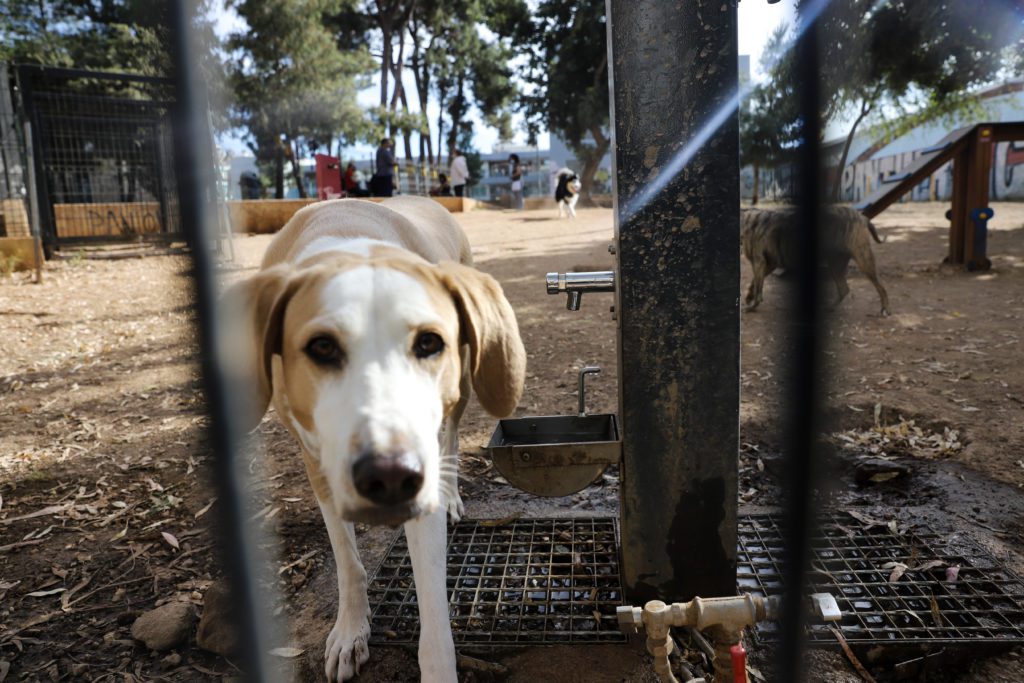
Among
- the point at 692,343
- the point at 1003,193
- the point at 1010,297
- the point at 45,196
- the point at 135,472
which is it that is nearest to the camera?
the point at 692,343

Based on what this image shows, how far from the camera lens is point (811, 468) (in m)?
1.35

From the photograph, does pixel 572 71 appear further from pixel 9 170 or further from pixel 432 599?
pixel 432 599

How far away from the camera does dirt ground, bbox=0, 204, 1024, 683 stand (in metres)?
2.29

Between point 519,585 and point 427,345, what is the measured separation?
3.99 feet

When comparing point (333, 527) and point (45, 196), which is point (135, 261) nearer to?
point (45, 196)

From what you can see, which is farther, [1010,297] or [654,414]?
[1010,297]

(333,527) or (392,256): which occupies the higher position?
(392,256)

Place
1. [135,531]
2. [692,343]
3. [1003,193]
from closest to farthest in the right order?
1. [692,343]
2. [135,531]
3. [1003,193]

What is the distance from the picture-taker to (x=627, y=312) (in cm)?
216

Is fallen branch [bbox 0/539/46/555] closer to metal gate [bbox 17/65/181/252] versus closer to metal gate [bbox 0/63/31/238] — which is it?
metal gate [bbox 17/65/181/252]

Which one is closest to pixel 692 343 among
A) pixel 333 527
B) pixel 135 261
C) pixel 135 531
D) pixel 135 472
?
pixel 333 527

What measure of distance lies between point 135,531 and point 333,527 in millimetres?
1433

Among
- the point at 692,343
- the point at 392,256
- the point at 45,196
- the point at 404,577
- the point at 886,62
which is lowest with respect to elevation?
the point at 404,577

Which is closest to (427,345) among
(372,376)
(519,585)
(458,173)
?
(372,376)
